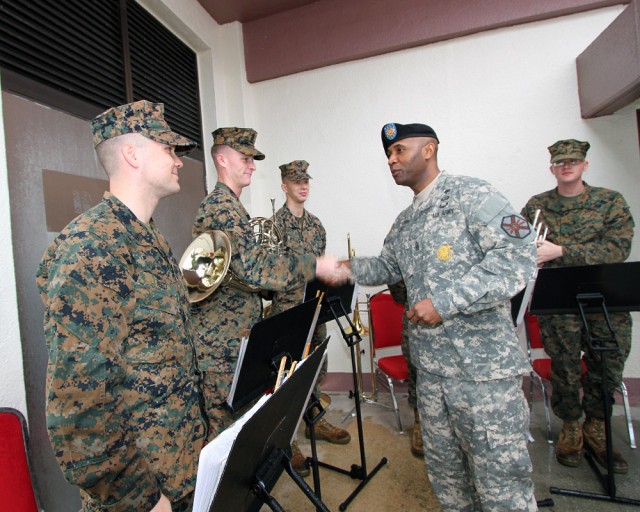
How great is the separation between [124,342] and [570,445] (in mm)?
3166

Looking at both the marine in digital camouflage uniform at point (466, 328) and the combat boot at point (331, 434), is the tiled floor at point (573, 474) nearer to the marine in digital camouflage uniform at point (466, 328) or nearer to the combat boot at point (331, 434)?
the combat boot at point (331, 434)

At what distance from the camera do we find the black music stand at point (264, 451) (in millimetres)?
798

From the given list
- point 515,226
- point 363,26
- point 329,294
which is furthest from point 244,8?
point 515,226

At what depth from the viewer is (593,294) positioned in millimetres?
2227

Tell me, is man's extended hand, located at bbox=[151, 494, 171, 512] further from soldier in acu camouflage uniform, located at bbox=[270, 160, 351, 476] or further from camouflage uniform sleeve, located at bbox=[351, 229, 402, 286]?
soldier in acu camouflage uniform, located at bbox=[270, 160, 351, 476]

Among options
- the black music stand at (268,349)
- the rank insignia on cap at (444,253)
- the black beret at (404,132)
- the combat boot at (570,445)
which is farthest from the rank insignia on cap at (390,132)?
the combat boot at (570,445)

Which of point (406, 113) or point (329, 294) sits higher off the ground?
point (406, 113)

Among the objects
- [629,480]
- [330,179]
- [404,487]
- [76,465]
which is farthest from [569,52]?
[76,465]

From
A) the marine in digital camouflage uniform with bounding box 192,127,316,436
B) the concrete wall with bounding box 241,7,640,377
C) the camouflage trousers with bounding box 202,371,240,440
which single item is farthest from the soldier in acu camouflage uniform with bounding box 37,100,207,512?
the concrete wall with bounding box 241,7,640,377

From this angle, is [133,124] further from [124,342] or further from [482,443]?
[482,443]

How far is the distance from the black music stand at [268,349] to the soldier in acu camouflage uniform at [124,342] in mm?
186

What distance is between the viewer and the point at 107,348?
3.41ft

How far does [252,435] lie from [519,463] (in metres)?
1.34

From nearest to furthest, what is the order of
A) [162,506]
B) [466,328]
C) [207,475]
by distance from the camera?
[207,475] < [162,506] < [466,328]
